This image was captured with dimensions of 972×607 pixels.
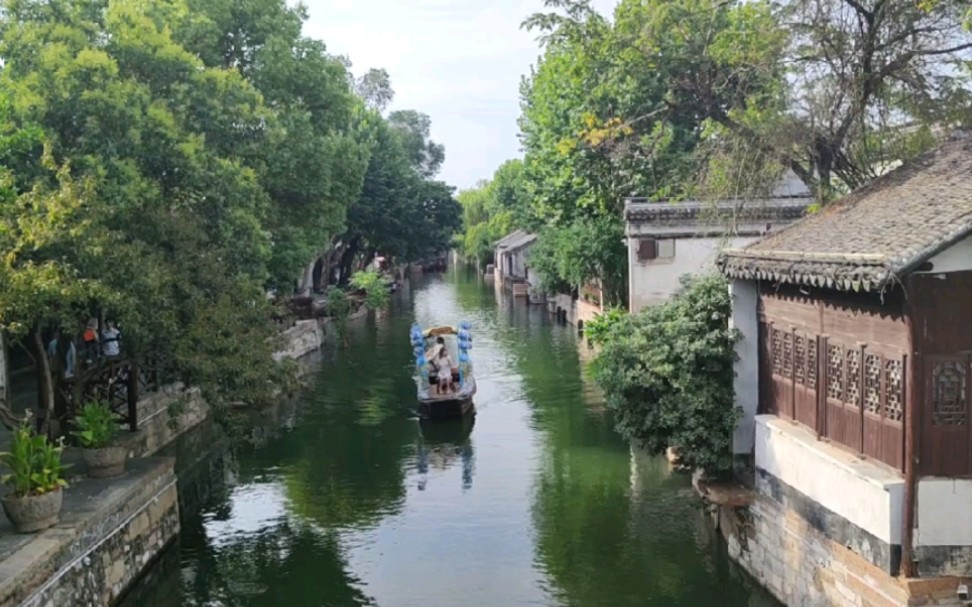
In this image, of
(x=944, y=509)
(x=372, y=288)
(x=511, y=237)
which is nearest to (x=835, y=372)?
(x=944, y=509)

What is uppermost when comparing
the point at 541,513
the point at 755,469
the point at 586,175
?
the point at 586,175

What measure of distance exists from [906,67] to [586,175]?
13.2m

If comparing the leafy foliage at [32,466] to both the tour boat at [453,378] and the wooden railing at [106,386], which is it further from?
the tour boat at [453,378]

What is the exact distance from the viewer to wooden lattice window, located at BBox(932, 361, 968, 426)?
7.48 meters

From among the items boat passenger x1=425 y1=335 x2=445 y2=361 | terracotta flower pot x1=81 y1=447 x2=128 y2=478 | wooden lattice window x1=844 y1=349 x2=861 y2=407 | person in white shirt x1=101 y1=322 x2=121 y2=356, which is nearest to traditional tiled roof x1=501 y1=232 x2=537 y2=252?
boat passenger x1=425 y1=335 x2=445 y2=361

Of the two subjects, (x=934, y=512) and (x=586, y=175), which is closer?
(x=934, y=512)

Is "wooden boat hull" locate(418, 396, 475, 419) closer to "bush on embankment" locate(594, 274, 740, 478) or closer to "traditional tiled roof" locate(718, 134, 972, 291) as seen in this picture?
"bush on embankment" locate(594, 274, 740, 478)

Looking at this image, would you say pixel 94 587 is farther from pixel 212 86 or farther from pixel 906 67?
pixel 906 67

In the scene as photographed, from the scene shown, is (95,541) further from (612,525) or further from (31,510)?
(612,525)

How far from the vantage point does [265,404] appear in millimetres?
13000

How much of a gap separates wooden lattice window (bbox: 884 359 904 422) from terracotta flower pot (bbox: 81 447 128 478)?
351 inches

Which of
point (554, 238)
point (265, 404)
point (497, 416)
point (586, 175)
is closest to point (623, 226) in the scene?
point (586, 175)

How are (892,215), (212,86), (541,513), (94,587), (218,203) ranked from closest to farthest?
(892,215)
(94,587)
(541,513)
(218,203)
(212,86)

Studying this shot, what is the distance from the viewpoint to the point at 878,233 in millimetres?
8203
